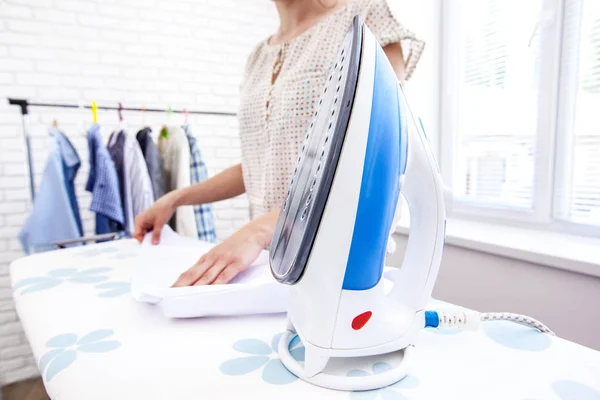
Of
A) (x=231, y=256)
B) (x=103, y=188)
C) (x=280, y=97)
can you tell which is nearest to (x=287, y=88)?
(x=280, y=97)

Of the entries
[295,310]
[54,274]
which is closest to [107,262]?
[54,274]

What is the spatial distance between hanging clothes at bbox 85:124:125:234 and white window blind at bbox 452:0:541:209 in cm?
135

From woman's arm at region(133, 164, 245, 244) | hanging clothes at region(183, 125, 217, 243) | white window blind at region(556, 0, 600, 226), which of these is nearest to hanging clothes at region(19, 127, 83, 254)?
hanging clothes at region(183, 125, 217, 243)

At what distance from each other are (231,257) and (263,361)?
0.56 ft

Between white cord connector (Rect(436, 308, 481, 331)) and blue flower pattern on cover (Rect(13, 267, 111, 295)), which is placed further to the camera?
blue flower pattern on cover (Rect(13, 267, 111, 295))

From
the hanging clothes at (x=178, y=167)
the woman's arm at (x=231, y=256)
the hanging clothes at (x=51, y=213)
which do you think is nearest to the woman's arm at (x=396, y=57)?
the woman's arm at (x=231, y=256)

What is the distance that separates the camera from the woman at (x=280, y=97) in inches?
21.9

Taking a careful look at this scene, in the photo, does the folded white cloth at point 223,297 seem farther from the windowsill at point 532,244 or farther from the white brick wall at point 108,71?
the white brick wall at point 108,71

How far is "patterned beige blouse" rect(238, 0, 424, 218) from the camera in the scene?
0.70m

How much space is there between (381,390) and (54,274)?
0.64m

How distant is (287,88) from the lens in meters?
0.75

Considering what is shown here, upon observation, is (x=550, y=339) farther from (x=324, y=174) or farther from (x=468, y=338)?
(x=324, y=174)

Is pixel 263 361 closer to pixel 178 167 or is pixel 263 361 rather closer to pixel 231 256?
pixel 231 256

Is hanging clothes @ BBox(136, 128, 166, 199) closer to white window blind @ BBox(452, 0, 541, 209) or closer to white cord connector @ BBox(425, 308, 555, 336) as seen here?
white window blind @ BBox(452, 0, 541, 209)
